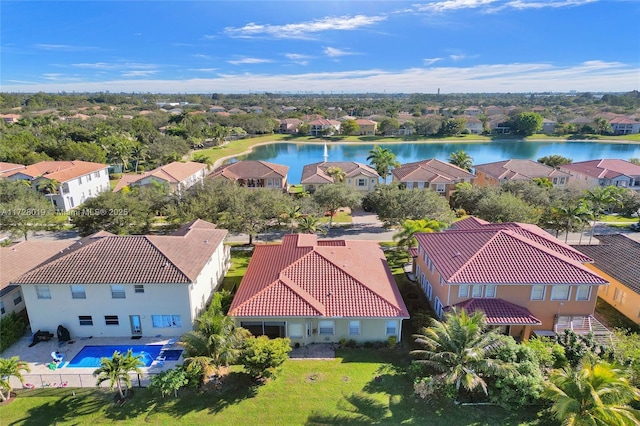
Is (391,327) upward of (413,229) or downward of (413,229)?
downward

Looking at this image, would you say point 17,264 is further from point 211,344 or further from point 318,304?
point 318,304

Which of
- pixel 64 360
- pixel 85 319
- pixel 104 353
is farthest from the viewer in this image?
pixel 85 319

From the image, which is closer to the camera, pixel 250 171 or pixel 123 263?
pixel 123 263

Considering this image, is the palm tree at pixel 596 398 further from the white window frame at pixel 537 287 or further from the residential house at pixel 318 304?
the residential house at pixel 318 304

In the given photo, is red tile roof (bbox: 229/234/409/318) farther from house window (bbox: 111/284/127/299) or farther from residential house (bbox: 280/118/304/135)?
residential house (bbox: 280/118/304/135)

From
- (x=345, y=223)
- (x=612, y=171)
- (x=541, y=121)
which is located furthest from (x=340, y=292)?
(x=541, y=121)

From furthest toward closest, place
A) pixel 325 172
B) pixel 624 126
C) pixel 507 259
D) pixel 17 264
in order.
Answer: pixel 624 126 → pixel 325 172 → pixel 17 264 → pixel 507 259

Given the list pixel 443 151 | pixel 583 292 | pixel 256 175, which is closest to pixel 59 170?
pixel 256 175

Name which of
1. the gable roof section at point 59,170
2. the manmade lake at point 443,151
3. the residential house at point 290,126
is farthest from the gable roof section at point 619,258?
the residential house at point 290,126
